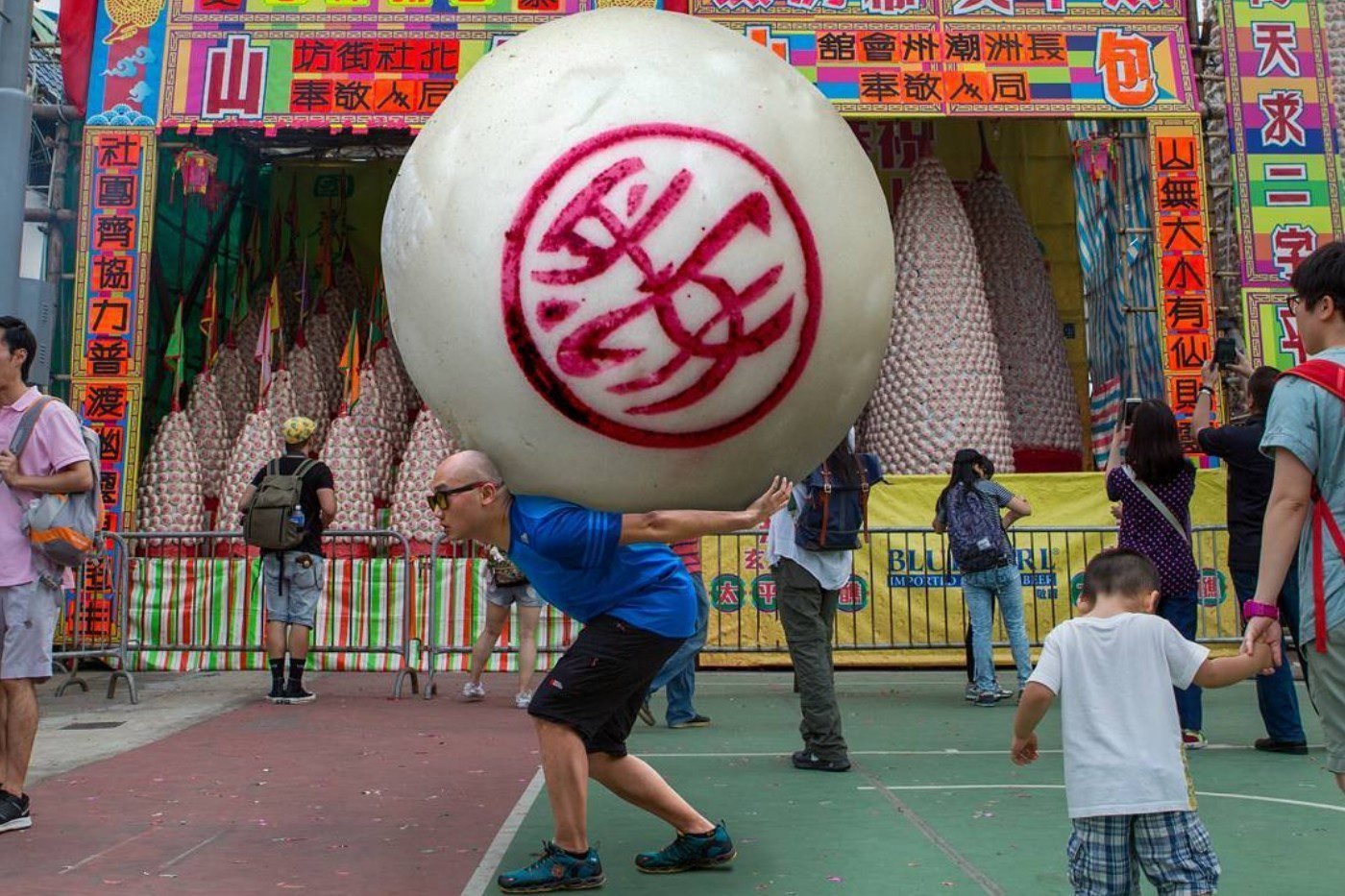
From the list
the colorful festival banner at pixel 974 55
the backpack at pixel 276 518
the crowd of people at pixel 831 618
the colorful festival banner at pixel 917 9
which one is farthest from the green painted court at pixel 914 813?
the colorful festival banner at pixel 917 9

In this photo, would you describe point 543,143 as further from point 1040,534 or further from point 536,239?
point 1040,534

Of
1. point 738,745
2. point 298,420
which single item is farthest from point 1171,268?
point 298,420

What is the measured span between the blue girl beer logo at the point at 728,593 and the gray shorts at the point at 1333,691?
269 inches

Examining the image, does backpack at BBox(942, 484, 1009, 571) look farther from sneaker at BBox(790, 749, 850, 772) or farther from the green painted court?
sneaker at BBox(790, 749, 850, 772)

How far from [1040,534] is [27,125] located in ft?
25.5

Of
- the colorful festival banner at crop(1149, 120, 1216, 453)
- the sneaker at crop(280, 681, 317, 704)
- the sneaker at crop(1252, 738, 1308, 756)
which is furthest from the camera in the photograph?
the colorful festival banner at crop(1149, 120, 1216, 453)

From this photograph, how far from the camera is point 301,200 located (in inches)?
569

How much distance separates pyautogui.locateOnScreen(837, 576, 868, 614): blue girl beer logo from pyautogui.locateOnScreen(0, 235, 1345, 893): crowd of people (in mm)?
4008

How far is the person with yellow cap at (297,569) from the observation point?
755 centimetres

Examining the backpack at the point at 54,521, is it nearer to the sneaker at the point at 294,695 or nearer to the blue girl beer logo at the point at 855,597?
the sneaker at the point at 294,695

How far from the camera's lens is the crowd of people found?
2723 mm

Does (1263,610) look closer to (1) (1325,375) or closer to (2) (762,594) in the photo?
(1) (1325,375)

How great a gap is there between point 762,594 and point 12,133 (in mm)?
6056

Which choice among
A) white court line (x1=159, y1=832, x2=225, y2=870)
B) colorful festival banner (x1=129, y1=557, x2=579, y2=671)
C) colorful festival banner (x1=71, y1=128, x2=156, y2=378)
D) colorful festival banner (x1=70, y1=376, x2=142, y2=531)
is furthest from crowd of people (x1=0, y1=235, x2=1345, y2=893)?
colorful festival banner (x1=71, y1=128, x2=156, y2=378)
